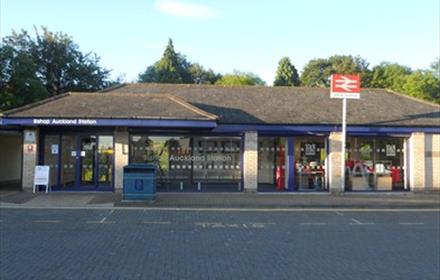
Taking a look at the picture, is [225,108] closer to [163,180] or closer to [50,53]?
[163,180]

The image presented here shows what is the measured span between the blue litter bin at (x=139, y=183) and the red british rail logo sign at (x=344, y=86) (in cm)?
850

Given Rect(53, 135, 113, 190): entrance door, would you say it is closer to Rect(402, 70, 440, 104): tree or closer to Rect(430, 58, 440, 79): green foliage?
Rect(402, 70, 440, 104): tree

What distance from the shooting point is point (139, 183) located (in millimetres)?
17328

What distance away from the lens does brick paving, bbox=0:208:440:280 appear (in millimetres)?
7906

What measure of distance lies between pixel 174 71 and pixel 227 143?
44040mm

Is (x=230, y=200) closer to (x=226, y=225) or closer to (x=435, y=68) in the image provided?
(x=226, y=225)

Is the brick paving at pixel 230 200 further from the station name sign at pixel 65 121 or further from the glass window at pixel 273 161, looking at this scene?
the station name sign at pixel 65 121

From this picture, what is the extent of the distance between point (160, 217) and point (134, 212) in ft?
4.48

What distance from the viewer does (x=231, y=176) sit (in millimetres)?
22328

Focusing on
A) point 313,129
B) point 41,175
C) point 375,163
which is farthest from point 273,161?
point 41,175

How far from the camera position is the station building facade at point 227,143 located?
20.6 m

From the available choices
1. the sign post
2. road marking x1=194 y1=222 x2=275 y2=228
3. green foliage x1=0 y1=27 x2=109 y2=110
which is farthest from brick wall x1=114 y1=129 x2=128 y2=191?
green foliage x1=0 y1=27 x2=109 y2=110

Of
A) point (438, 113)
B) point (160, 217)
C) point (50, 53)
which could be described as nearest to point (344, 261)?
point (160, 217)

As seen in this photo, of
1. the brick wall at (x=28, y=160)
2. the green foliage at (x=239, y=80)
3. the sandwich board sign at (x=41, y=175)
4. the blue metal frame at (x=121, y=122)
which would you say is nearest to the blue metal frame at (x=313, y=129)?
the blue metal frame at (x=121, y=122)
